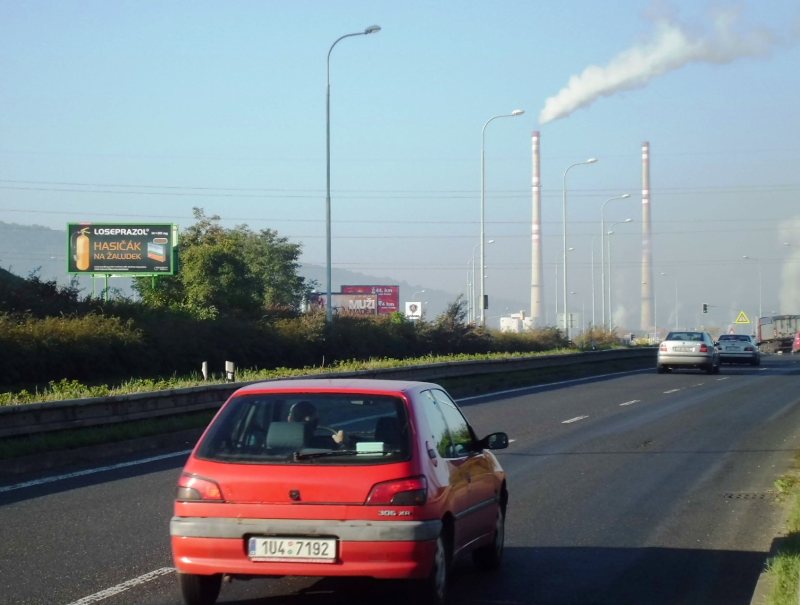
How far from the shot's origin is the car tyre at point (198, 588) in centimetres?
697

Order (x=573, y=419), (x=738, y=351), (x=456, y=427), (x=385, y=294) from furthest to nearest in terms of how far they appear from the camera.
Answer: (x=385, y=294)
(x=738, y=351)
(x=573, y=419)
(x=456, y=427)

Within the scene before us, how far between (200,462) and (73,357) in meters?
21.0

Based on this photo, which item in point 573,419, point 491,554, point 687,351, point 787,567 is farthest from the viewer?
point 687,351

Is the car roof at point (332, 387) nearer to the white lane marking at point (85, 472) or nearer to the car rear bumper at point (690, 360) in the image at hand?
the white lane marking at point (85, 472)

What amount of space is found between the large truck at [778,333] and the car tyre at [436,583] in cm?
8438

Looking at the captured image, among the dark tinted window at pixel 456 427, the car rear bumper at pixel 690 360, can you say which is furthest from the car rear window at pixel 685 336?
the dark tinted window at pixel 456 427

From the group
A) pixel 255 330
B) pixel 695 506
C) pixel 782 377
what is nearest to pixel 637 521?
pixel 695 506

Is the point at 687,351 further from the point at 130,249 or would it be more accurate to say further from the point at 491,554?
the point at 491,554

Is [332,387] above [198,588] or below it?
above

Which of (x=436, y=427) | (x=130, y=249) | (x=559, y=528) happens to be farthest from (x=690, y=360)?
(x=436, y=427)

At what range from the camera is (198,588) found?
7004mm

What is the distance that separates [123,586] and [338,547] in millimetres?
2056

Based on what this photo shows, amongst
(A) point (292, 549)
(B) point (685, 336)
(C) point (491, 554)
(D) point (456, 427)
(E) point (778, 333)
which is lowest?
(C) point (491, 554)

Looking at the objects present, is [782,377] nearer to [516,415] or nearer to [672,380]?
[672,380]
